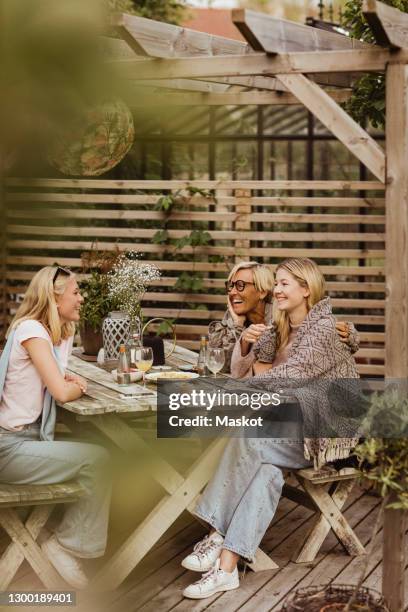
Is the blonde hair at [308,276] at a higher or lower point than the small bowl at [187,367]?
higher

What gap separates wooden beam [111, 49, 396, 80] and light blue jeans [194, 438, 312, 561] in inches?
58.8

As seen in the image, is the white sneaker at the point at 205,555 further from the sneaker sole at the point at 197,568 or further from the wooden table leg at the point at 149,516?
the wooden table leg at the point at 149,516

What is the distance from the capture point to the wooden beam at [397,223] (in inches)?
142

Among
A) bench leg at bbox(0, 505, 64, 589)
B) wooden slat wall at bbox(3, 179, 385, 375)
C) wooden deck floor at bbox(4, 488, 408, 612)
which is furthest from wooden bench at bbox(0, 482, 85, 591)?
wooden slat wall at bbox(3, 179, 385, 375)

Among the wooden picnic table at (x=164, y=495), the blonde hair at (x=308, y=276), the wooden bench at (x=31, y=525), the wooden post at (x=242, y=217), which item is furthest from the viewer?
the wooden post at (x=242, y=217)

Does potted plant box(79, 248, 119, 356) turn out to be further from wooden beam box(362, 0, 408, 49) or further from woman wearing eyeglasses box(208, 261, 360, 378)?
wooden beam box(362, 0, 408, 49)

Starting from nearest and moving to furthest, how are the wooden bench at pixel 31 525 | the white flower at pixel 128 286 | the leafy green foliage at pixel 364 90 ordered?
the wooden bench at pixel 31 525, the white flower at pixel 128 286, the leafy green foliage at pixel 364 90

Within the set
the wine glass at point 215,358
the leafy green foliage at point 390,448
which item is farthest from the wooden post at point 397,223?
the leafy green foliage at point 390,448

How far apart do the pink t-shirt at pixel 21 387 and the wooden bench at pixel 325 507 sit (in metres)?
1.05

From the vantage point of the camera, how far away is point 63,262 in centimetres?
688

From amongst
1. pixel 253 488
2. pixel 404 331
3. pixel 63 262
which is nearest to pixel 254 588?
pixel 253 488

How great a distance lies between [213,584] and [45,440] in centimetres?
80

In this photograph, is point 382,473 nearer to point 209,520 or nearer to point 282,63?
point 209,520

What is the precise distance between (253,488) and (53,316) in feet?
3.25
